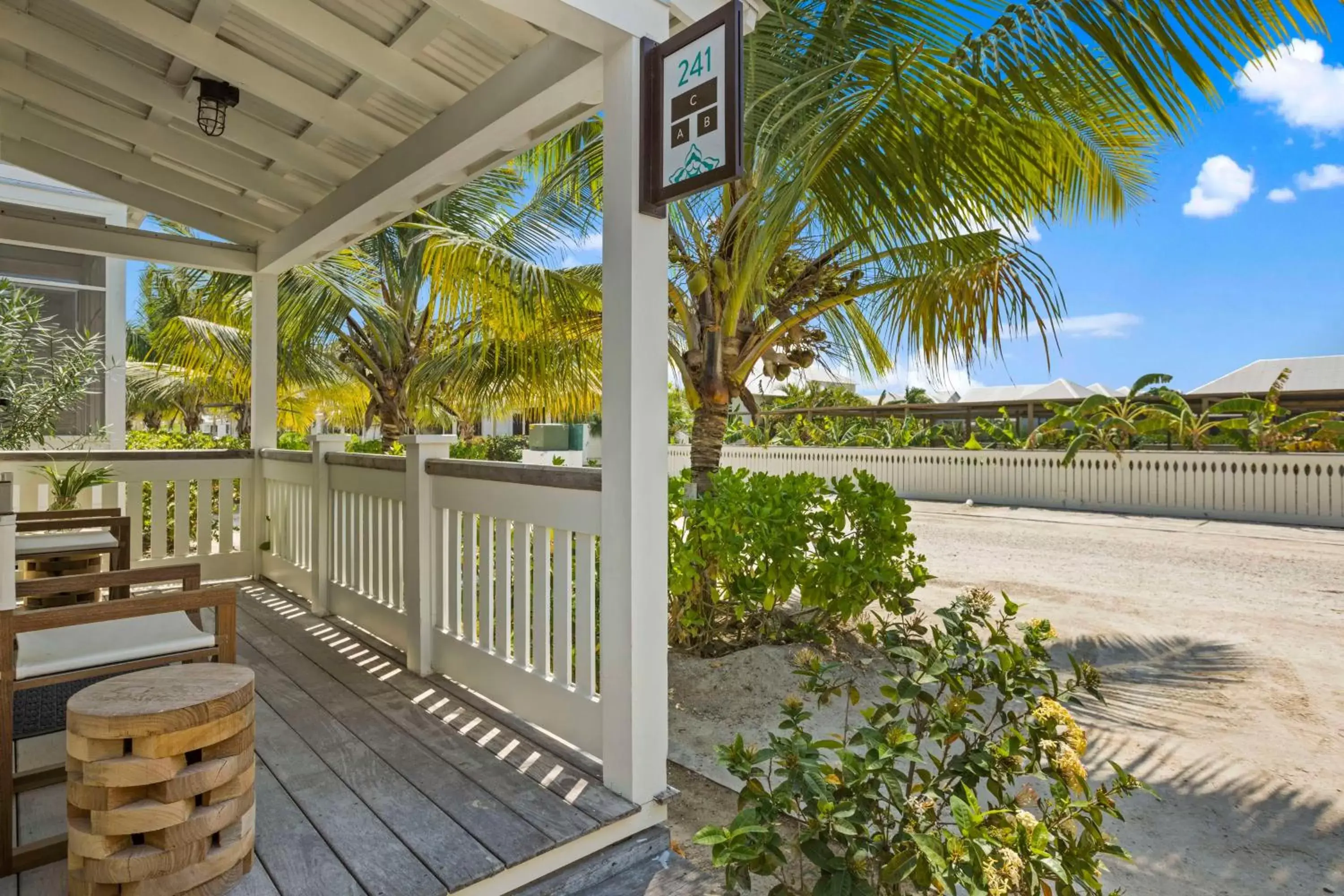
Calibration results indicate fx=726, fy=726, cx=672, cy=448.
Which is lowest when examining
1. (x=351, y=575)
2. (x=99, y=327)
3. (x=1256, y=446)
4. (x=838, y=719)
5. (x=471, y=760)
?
(x=838, y=719)

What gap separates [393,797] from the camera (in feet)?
7.07

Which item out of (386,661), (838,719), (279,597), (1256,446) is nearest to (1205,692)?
(838,719)

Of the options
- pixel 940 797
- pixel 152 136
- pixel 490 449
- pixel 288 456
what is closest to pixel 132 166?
pixel 152 136

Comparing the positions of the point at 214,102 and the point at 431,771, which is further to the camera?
the point at 214,102

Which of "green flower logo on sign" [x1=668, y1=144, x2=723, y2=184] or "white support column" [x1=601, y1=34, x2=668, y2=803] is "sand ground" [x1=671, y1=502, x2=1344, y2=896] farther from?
"green flower logo on sign" [x1=668, y1=144, x2=723, y2=184]

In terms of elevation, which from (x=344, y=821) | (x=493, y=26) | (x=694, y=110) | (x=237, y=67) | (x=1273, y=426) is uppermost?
(x=237, y=67)

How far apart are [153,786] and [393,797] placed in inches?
28.8

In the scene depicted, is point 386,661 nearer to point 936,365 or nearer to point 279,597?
point 279,597

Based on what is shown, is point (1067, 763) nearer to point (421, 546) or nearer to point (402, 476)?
point (421, 546)

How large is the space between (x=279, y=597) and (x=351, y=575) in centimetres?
95

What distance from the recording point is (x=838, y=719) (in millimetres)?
3512

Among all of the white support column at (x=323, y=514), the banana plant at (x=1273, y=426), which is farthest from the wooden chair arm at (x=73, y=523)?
the banana plant at (x=1273, y=426)

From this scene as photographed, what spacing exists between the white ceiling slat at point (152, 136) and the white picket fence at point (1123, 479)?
5248 mm

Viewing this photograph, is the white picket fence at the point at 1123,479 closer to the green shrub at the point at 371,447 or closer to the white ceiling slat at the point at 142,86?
the green shrub at the point at 371,447
